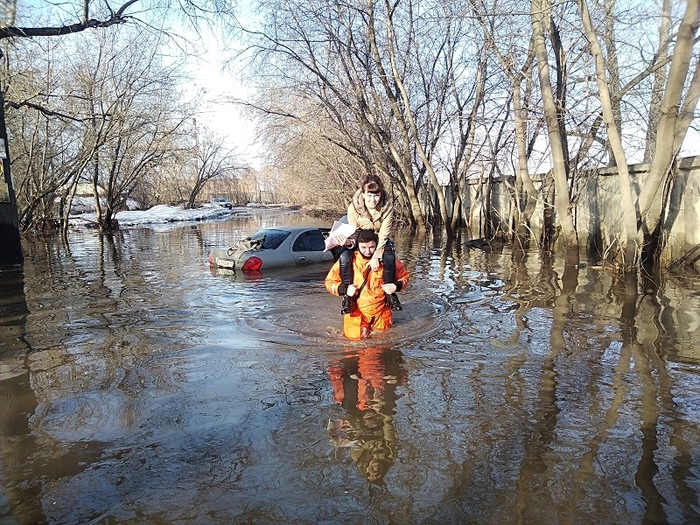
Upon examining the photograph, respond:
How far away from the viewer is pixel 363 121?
2233 centimetres

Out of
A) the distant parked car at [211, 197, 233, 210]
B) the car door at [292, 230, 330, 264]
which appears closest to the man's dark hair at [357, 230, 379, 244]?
the car door at [292, 230, 330, 264]

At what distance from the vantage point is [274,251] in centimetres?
1191

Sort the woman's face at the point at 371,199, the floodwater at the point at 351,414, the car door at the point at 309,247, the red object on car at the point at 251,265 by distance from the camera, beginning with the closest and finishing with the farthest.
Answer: the floodwater at the point at 351,414
the woman's face at the point at 371,199
the red object on car at the point at 251,265
the car door at the point at 309,247

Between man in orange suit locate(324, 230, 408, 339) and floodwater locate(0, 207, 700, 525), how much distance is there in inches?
12.2

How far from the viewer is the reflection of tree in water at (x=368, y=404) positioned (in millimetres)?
3412

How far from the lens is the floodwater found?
2924 millimetres

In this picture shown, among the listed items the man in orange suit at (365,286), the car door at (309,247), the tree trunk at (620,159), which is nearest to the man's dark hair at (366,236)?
the man in orange suit at (365,286)

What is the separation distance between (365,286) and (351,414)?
200 centimetres

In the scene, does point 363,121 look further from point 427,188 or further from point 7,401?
point 7,401

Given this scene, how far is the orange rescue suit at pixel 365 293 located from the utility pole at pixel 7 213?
11798mm

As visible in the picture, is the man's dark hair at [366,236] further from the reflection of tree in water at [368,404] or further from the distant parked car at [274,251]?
the distant parked car at [274,251]

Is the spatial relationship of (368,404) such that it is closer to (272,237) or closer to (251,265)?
(251,265)

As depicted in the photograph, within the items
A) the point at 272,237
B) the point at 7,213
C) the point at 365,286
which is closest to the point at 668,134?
Result: the point at 365,286

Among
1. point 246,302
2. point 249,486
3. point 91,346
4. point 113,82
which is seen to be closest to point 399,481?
point 249,486
